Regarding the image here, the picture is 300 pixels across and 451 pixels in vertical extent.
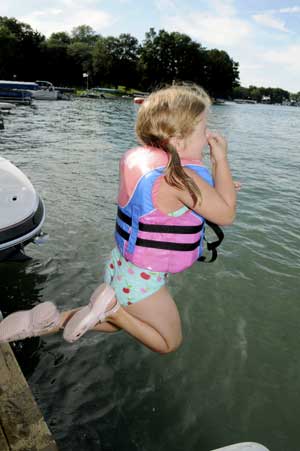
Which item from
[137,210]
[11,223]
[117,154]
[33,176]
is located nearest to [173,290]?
[11,223]

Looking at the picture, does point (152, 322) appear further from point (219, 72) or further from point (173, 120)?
point (219, 72)

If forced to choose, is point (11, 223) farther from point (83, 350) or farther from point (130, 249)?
point (130, 249)

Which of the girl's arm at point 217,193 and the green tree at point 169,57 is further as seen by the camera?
the green tree at point 169,57

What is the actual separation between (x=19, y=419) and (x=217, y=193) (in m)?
1.74

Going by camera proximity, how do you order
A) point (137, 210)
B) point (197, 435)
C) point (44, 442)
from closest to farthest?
point (44, 442) < point (137, 210) < point (197, 435)

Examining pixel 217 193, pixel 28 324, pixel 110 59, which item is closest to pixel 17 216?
Answer: pixel 28 324

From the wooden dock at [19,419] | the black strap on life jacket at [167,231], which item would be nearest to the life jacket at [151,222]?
the black strap on life jacket at [167,231]

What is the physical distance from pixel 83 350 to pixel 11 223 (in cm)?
172

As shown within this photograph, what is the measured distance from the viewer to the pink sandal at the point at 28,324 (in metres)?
2.49

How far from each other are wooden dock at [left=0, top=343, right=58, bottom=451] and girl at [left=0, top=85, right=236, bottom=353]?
0.32m

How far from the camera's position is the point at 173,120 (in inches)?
89.5

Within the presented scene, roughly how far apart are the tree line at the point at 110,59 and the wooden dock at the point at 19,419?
70.9m

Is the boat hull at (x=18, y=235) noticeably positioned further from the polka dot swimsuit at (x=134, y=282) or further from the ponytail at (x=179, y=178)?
the ponytail at (x=179, y=178)

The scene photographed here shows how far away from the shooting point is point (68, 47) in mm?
83312
